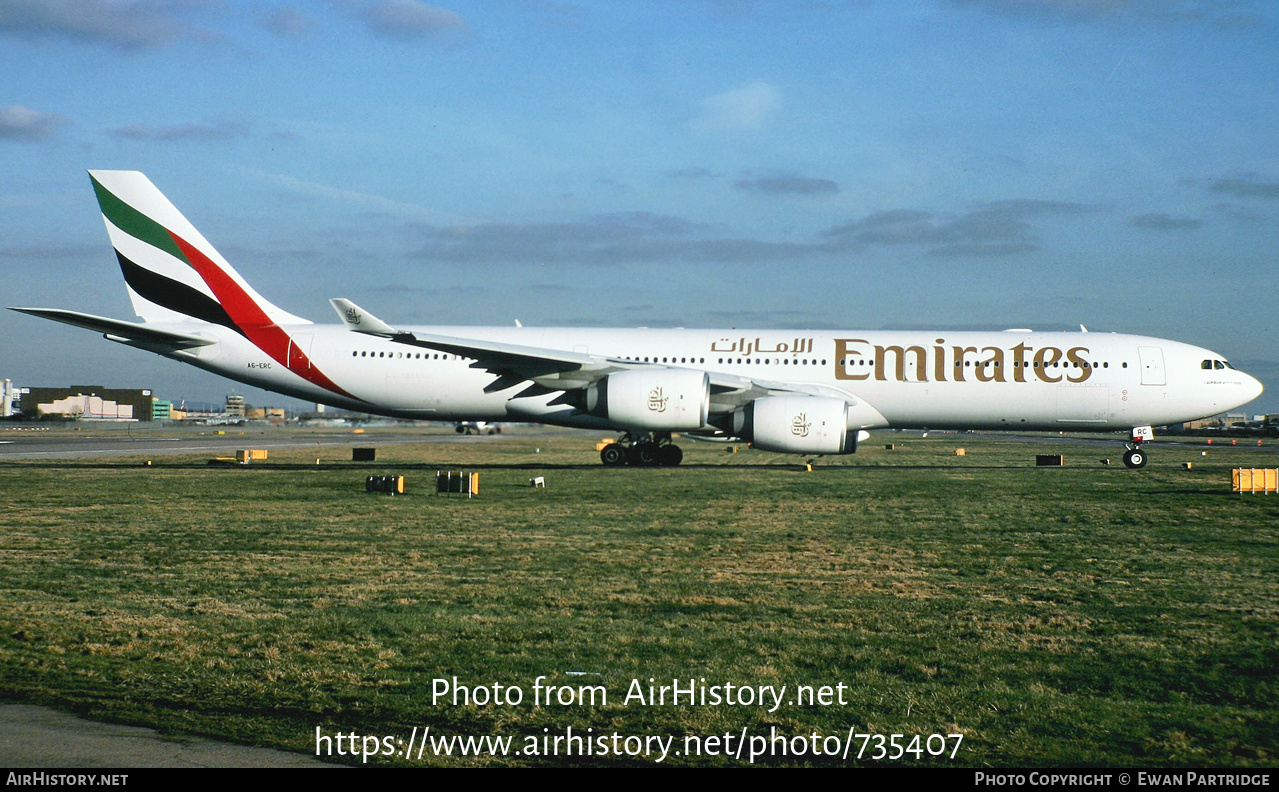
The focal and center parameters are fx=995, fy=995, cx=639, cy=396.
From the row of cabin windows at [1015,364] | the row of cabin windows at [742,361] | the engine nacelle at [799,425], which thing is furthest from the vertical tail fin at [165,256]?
the row of cabin windows at [1015,364]

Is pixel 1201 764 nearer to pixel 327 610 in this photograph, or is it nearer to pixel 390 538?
pixel 327 610

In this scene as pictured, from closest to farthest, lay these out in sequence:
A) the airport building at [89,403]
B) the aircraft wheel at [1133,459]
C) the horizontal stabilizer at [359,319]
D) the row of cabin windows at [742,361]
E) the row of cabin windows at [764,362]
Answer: the horizontal stabilizer at [359,319] < the row of cabin windows at [742,361] < the row of cabin windows at [764,362] < the aircraft wheel at [1133,459] < the airport building at [89,403]

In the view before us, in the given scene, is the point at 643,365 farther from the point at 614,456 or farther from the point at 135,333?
the point at 135,333

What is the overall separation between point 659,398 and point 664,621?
56.8 feet

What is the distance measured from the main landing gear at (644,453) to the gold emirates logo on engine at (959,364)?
5.05 m

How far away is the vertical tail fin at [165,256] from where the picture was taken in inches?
1085

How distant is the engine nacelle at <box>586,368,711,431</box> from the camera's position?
81.5 ft

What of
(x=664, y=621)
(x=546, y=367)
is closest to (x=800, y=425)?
(x=546, y=367)

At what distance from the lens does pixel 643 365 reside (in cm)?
2605

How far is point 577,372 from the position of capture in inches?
1027

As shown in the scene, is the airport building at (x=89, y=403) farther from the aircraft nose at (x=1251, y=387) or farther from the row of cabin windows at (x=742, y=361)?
the aircraft nose at (x=1251, y=387)

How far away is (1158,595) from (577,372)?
18418mm

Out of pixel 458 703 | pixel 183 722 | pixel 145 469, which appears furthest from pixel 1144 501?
pixel 145 469

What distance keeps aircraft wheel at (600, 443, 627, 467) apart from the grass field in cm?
1144
